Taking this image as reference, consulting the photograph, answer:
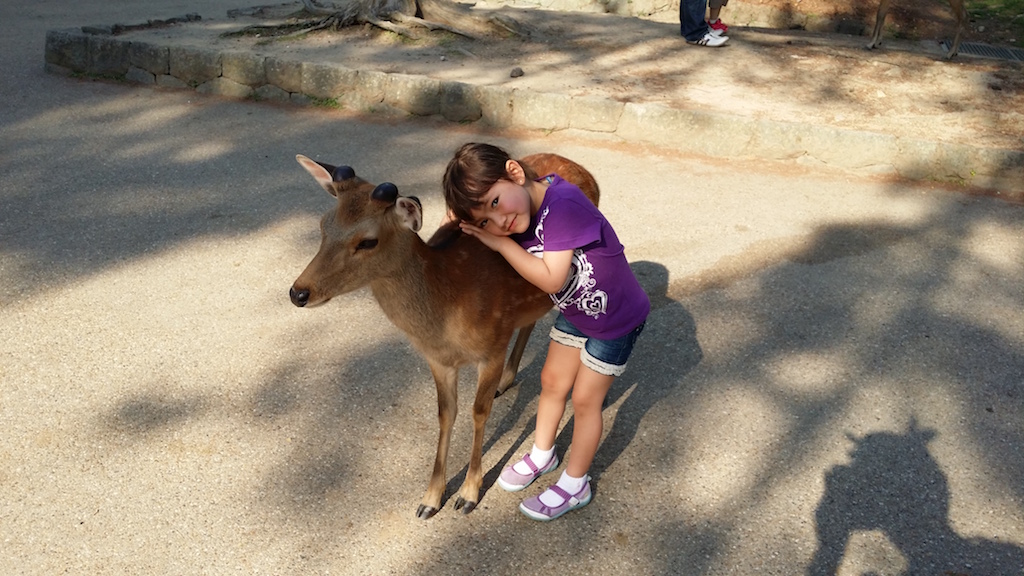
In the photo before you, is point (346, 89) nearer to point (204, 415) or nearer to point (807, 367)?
point (204, 415)

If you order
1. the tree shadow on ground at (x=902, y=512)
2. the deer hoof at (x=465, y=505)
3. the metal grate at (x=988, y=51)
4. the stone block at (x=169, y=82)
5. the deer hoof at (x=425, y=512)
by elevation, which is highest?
the stone block at (x=169, y=82)

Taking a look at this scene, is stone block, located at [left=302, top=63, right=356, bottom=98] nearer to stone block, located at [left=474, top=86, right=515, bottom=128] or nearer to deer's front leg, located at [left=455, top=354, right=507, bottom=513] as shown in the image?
stone block, located at [left=474, top=86, right=515, bottom=128]

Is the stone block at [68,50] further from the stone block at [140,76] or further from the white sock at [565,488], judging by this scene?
the white sock at [565,488]

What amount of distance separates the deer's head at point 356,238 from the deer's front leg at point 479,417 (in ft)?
1.99

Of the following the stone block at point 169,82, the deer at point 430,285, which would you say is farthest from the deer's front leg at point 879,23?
the stone block at point 169,82

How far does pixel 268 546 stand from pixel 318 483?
41 cm

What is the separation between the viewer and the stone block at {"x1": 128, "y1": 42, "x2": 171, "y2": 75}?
30.3ft

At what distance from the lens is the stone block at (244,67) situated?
29.3ft

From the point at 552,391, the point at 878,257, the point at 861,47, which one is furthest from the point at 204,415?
the point at 861,47

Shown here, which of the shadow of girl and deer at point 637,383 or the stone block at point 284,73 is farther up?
the stone block at point 284,73

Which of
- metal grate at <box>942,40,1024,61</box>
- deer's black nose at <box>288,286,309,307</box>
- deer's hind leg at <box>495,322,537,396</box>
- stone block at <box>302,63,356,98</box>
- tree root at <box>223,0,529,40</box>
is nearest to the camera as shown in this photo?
deer's black nose at <box>288,286,309,307</box>

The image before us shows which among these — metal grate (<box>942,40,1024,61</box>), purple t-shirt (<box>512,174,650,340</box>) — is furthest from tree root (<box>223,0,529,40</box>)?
purple t-shirt (<box>512,174,650,340</box>)

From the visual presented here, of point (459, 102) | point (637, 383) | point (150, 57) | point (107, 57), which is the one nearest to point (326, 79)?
point (459, 102)

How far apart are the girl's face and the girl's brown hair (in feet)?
0.08
